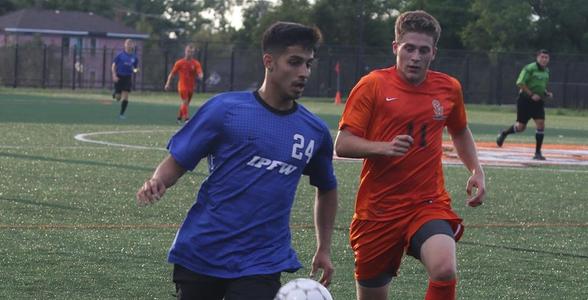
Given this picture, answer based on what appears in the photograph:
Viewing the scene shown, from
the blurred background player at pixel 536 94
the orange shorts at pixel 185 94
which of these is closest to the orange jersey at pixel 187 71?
the orange shorts at pixel 185 94

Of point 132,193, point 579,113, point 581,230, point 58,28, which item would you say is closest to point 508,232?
point 581,230

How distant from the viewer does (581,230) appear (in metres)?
12.3

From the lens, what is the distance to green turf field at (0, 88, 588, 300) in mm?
8695

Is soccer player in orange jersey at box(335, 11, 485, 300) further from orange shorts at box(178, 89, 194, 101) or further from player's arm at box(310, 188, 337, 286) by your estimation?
orange shorts at box(178, 89, 194, 101)

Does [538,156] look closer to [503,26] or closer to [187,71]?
[187,71]

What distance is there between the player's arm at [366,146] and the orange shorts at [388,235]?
429 millimetres

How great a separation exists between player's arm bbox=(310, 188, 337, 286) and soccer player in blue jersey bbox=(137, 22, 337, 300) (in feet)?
0.92

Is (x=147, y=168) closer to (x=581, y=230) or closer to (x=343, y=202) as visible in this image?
(x=343, y=202)

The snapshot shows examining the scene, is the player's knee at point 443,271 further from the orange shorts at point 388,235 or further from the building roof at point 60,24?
the building roof at point 60,24

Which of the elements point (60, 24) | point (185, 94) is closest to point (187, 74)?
point (185, 94)

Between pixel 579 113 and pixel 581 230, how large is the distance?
40.1 metres

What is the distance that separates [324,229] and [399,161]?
1076mm

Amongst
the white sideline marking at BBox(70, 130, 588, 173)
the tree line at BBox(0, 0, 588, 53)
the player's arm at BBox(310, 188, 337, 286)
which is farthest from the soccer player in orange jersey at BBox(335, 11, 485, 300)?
the tree line at BBox(0, 0, 588, 53)

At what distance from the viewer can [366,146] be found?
22.3 feet
